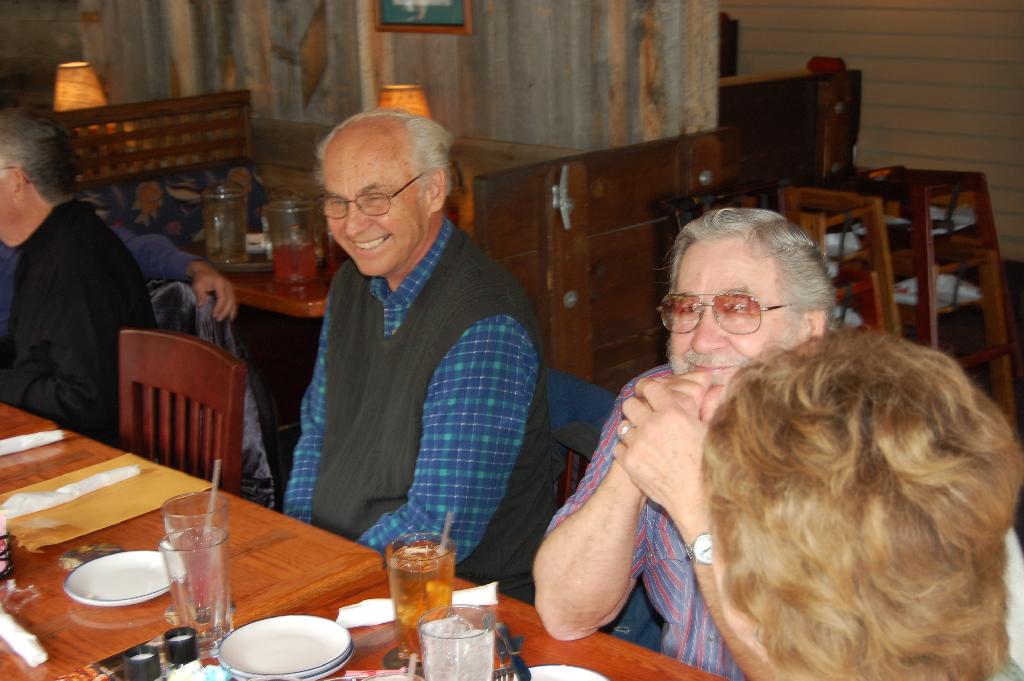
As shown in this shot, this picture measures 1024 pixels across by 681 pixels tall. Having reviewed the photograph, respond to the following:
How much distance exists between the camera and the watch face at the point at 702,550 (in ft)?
4.55

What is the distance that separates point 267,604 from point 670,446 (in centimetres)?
60

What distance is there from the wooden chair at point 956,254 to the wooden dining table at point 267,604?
2685 millimetres

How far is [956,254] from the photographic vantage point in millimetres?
4254

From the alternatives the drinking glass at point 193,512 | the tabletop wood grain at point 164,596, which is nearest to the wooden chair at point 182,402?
the tabletop wood grain at point 164,596

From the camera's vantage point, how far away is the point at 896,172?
443 centimetres

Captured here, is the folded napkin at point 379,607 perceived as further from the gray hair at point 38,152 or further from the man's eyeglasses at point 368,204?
the gray hair at point 38,152

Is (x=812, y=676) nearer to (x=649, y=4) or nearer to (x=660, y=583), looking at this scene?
(x=660, y=583)

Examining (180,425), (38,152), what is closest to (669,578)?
(180,425)

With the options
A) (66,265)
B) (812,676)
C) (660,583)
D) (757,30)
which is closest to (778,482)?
(812,676)

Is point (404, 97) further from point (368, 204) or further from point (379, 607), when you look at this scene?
point (379, 607)

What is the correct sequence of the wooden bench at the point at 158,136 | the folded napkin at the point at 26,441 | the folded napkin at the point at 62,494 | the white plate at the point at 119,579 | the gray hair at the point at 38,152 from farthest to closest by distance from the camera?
the wooden bench at the point at 158,136 → the gray hair at the point at 38,152 → the folded napkin at the point at 26,441 → the folded napkin at the point at 62,494 → the white plate at the point at 119,579

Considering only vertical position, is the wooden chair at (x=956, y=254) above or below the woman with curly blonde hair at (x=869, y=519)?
below

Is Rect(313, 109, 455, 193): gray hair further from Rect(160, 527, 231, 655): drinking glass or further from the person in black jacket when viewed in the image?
Rect(160, 527, 231, 655): drinking glass

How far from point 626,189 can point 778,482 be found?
10.4 ft
